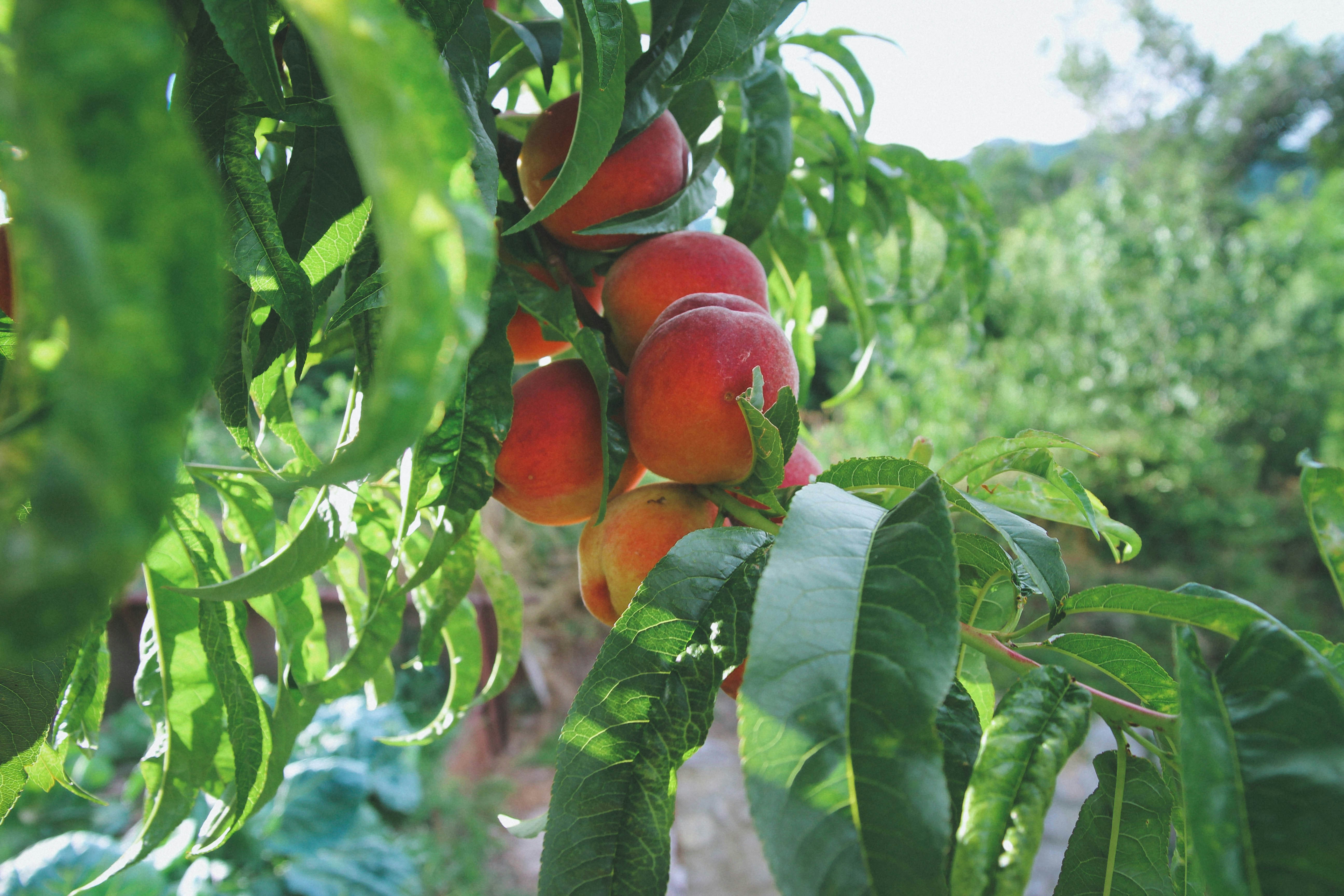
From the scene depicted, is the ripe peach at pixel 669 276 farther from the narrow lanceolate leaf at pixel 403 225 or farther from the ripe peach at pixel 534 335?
the narrow lanceolate leaf at pixel 403 225

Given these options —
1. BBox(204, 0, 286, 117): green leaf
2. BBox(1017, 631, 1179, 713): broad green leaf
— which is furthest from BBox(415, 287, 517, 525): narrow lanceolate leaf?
BBox(1017, 631, 1179, 713): broad green leaf

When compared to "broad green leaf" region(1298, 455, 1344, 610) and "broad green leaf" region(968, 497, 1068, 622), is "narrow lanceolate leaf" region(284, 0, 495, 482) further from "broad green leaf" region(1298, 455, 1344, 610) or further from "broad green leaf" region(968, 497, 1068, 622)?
"broad green leaf" region(1298, 455, 1344, 610)

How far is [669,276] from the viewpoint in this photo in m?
0.38

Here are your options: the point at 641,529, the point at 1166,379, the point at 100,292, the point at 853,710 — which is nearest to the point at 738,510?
the point at 641,529

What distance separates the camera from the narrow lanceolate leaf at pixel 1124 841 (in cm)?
25

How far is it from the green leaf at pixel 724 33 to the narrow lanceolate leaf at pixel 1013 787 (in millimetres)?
235

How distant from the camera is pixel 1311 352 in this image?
4840mm

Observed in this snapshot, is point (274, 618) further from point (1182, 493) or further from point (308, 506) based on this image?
point (1182, 493)

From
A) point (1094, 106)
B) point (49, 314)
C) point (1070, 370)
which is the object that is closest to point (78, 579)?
point (49, 314)

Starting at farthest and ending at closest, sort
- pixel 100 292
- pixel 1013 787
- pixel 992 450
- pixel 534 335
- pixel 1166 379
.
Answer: pixel 1166 379, pixel 534 335, pixel 992 450, pixel 1013 787, pixel 100 292

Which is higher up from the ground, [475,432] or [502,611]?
[475,432]

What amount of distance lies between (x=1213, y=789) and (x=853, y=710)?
9 cm

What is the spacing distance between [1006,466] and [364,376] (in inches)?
10.4

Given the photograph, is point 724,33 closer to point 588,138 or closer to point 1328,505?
point 588,138
